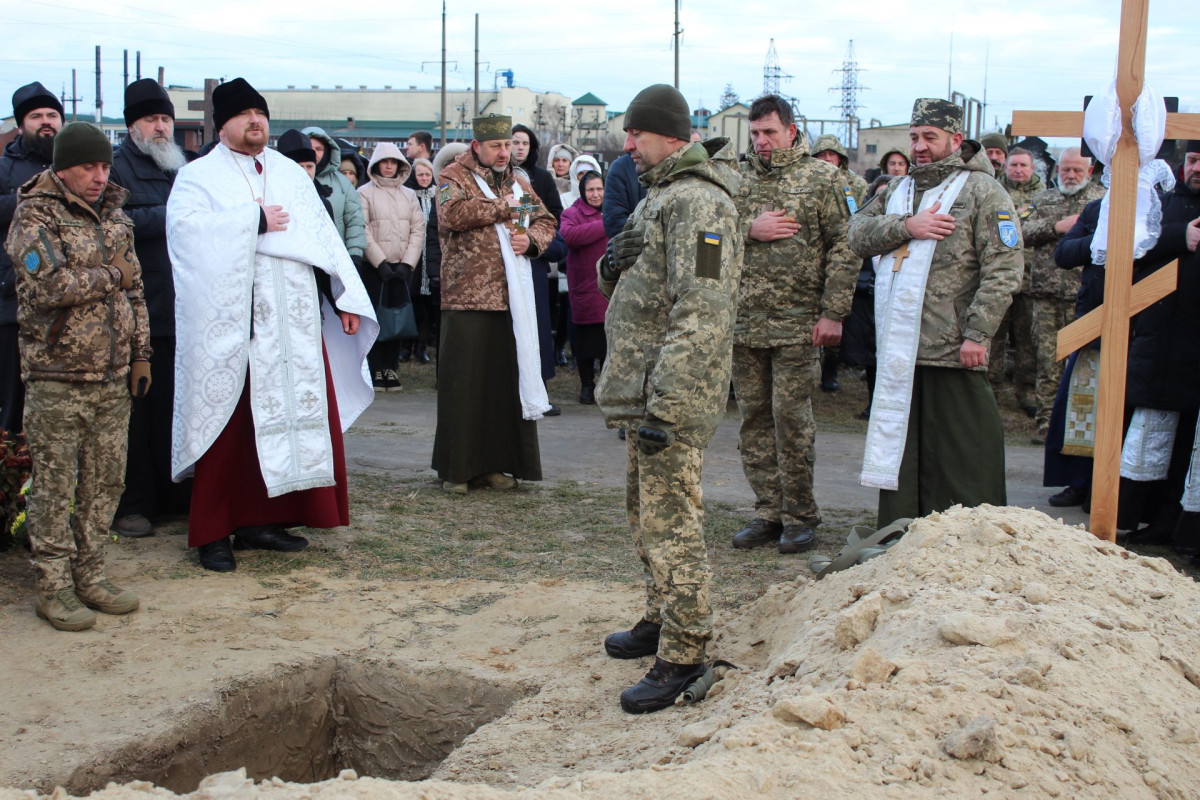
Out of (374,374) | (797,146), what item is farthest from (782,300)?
(374,374)

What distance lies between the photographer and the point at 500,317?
7.19 metres

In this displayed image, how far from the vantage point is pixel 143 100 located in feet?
19.5

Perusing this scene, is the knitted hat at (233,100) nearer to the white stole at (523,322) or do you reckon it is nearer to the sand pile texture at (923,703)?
the white stole at (523,322)

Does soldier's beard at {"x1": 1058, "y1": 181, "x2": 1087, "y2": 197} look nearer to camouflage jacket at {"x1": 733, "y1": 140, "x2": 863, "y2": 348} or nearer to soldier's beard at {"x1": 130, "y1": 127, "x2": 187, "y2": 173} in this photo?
camouflage jacket at {"x1": 733, "y1": 140, "x2": 863, "y2": 348}

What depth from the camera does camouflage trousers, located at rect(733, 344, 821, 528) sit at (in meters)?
5.86

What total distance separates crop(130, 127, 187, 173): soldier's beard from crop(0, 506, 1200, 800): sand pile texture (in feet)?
11.6

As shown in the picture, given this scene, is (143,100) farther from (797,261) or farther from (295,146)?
(797,261)

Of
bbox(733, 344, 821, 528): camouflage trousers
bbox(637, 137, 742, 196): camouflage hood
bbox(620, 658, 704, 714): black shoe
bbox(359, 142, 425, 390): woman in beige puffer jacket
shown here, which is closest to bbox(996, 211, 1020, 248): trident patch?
bbox(733, 344, 821, 528): camouflage trousers

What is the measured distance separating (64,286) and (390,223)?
6.01m

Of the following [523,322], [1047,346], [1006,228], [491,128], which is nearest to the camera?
[1006,228]

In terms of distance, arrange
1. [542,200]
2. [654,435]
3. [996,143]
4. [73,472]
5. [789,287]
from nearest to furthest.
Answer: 1. [654,435]
2. [73,472]
3. [789,287]
4. [542,200]
5. [996,143]

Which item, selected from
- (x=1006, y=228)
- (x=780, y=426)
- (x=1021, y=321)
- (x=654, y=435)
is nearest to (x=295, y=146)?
(x=780, y=426)

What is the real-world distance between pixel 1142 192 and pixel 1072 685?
2.89 metres

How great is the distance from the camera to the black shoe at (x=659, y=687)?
13.0ft
